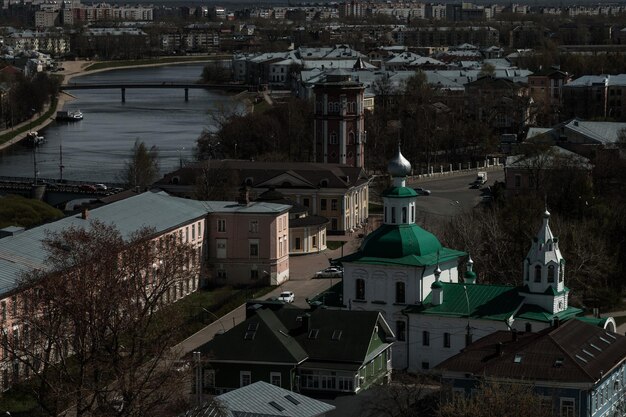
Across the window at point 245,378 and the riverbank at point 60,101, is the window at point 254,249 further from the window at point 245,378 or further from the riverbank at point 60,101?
the riverbank at point 60,101

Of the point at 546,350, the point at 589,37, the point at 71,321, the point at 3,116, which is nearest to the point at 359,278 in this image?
the point at 546,350

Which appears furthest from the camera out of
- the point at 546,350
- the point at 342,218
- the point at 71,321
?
the point at 342,218

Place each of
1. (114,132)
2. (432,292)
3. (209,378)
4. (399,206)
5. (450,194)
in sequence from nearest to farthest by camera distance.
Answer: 1. (209,378)
2. (432,292)
3. (399,206)
4. (450,194)
5. (114,132)

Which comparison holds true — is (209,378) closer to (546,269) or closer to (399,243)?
(399,243)

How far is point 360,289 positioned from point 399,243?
0.95 meters

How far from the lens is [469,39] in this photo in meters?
125

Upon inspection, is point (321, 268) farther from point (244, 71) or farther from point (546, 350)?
point (244, 71)

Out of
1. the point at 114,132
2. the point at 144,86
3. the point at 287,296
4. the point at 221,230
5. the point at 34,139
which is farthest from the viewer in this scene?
the point at 144,86

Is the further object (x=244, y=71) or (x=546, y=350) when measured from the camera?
(x=244, y=71)

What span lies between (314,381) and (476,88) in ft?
149

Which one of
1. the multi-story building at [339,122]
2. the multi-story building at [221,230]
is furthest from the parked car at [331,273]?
the multi-story building at [339,122]

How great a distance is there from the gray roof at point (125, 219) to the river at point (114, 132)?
50.0ft

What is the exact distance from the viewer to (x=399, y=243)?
2502 cm

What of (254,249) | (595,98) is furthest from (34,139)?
(254,249)
